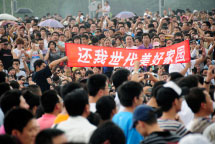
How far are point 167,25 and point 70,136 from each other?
12176 millimetres

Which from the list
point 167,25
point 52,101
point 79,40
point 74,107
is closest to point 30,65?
point 79,40

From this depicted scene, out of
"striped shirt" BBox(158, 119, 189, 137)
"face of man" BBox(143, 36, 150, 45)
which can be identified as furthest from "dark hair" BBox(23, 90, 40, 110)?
"face of man" BBox(143, 36, 150, 45)

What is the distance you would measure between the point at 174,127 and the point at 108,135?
997 mm

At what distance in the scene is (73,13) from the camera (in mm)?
25484

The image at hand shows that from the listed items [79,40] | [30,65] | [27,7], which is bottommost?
[30,65]

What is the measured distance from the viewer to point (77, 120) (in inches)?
159

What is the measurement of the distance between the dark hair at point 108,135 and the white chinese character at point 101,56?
4.99m

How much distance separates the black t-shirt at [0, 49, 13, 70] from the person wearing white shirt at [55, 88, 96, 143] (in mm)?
7650

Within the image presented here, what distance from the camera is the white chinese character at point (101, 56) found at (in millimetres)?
8411

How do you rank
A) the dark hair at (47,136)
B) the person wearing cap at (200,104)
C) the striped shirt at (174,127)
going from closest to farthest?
the dark hair at (47,136) → the striped shirt at (174,127) → the person wearing cap at (200,104)

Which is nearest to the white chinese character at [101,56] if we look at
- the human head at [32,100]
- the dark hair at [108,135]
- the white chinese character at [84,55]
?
the white chinese character at [84,55]

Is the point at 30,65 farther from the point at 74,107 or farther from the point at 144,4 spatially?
the point at 144,4

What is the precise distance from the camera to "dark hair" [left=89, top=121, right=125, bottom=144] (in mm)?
3373

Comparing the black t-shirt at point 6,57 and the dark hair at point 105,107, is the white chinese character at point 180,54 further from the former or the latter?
the black t-shirt at point 6,57
